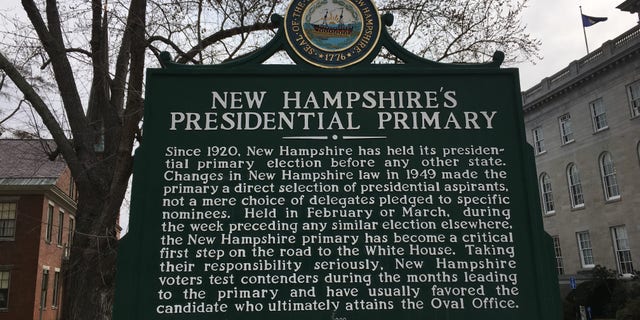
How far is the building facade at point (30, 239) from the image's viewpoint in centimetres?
2733

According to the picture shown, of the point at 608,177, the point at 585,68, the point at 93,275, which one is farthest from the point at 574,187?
the point at 93,275

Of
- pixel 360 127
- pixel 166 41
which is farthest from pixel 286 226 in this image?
pixel 166 41

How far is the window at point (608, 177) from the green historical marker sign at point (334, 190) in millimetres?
30312

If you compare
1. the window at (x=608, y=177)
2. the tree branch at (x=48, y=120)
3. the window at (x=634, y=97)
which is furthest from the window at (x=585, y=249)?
the tree branch at (x=48, y=120)

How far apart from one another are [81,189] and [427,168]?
784cm

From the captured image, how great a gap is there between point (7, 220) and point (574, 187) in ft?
111

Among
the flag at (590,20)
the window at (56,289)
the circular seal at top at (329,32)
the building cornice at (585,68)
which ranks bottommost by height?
the window at (56,289)

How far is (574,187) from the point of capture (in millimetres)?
34688

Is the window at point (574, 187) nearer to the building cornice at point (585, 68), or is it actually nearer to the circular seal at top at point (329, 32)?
the building cornice at point (585, 68)

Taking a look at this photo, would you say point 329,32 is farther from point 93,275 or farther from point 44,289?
point 44,289

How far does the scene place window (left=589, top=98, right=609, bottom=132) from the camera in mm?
31875

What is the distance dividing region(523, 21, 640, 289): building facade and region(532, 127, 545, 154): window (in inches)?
2.8

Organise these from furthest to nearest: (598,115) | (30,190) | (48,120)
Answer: (598,115)
(30,190)
(48,120)

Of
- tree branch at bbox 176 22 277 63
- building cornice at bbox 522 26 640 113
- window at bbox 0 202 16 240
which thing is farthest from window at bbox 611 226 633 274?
window at bbox 0 202 16 240
